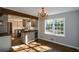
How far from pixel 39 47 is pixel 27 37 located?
35 cm

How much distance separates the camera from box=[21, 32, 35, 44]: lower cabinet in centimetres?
179

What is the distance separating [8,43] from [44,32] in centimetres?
80

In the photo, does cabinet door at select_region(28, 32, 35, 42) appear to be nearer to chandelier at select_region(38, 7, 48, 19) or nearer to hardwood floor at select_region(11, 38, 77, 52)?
hardwood floor at select_region(11, 38, 77, 52)

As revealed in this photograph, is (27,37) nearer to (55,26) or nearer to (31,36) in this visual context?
(31,36)

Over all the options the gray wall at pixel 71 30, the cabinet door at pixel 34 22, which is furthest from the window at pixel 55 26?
the cabinet door at pixel 34 22

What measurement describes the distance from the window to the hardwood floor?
0.26 metres

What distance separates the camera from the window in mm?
1762

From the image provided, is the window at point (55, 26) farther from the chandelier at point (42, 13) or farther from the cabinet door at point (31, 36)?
the cabinet door at point (31, 36)

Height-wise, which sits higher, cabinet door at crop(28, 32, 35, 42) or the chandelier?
the chandelier

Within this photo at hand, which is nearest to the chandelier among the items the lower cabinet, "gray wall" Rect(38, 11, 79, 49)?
"gray wall" Rect(38, 11, 79, 49)

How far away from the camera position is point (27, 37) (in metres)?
1.83

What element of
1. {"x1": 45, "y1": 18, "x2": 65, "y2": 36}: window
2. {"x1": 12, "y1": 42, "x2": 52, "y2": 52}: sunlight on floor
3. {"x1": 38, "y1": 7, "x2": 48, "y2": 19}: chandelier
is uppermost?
{"x1": 38, "y1": 7, "x2": 48, "y2": 19}: chandelier

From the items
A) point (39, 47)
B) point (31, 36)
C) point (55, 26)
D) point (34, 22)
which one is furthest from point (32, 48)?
point (55, 26)

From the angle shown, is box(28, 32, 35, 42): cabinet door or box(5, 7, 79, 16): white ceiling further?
box(28, 32, 35, 42): cabinet door
